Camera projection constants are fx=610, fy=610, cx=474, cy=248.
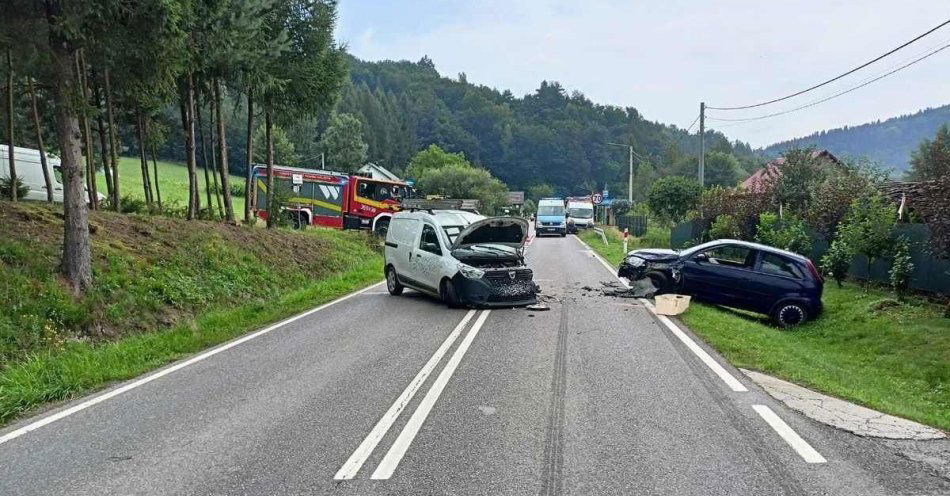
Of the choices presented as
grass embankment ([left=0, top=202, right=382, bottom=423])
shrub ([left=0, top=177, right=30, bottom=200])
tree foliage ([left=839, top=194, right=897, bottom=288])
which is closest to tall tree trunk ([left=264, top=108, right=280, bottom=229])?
grass embankment ([left=0, top=202, right=382, bottom=423])

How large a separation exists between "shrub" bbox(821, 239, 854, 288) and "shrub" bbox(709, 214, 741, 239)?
7.58m

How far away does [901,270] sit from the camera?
480 inches

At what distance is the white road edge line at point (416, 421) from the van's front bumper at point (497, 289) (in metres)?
3.04

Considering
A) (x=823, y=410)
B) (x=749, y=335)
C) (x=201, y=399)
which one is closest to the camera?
(x=823, y=410)

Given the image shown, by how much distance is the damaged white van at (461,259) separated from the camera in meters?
11.8

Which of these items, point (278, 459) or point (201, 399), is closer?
point (278, 459)

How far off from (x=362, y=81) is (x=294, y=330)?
132436mm

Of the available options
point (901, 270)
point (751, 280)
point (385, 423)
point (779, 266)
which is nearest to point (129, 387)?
point (385, 423)

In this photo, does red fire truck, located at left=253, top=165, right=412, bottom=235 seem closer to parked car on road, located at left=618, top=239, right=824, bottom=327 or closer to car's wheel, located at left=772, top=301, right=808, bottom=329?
parked car on road, located at left=618, top=239, right=824, bottom=327

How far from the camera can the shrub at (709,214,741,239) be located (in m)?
22.8

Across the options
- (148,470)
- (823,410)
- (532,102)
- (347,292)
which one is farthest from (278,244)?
(532,102)

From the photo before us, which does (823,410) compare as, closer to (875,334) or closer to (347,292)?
(875,334)

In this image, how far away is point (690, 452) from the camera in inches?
186

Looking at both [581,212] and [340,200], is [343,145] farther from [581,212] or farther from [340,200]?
[340,200]
